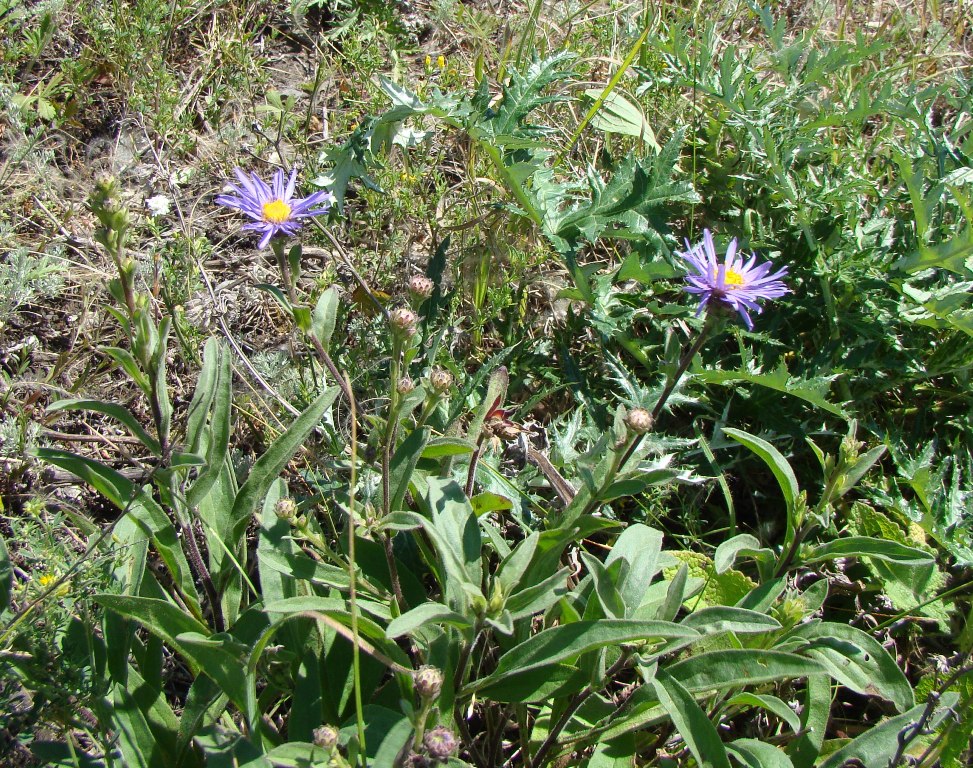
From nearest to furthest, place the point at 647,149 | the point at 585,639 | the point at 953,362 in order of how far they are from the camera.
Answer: the point at 585,639, the point at 953,362, the point at 647,149

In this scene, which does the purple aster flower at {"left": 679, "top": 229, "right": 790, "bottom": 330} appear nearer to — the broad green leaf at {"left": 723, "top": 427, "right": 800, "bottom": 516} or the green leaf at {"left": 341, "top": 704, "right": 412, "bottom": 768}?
the broad green leaf at {"left": 723, "top": 427, "right": 800, "bottom": 516}

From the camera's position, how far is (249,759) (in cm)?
189

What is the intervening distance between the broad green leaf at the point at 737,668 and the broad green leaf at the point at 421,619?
60 centimetres

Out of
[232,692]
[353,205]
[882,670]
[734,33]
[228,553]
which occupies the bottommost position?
[882,670]

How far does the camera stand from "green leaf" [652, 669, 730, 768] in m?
1.92

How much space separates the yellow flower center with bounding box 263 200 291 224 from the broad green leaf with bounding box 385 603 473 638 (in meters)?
1.17

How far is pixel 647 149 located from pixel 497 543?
2135 millimetres

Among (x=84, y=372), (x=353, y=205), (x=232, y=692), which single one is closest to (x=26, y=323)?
(x=84, y=372)

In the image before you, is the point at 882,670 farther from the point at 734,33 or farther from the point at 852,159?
the point at 734,33

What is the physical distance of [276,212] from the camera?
2.32 metres

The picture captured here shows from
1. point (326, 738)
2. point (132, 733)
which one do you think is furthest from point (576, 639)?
point (132, 733)

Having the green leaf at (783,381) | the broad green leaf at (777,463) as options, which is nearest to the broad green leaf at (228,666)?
the broad green leaf at (777,463)

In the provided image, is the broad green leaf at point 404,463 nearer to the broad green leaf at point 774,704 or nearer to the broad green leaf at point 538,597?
the broad green leaf at point 538,597

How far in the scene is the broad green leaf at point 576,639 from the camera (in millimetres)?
1787
